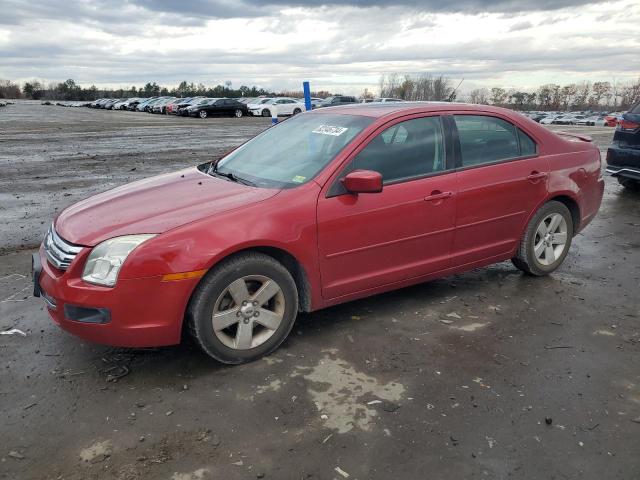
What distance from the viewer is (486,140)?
184 inches

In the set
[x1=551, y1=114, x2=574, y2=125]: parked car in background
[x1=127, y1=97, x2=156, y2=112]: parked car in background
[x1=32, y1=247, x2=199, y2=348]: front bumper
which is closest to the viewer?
[x1=32, y1=247, x2=199, y2=348]: front bumper

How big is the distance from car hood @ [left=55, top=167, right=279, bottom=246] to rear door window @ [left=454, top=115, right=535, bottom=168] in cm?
177

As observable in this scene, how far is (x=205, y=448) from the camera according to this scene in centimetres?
279

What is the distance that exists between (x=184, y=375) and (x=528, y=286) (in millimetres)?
3199

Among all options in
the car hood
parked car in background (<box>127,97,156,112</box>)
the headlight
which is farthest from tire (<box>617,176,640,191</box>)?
parked car in background (<box>127,97,156,112</box>)

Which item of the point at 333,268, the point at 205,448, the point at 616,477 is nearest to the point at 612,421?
the point at 616,477

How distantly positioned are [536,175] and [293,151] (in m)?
2.18

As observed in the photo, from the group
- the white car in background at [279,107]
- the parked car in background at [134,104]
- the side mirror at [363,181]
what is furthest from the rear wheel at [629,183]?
the parked car in background at [134,104]

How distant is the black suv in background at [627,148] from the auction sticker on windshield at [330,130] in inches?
245

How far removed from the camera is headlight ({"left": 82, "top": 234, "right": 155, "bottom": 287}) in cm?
323

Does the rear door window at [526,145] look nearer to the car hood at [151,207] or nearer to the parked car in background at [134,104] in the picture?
the car hood at [151,207]

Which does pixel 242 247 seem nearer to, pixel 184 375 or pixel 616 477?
pixel 184 375

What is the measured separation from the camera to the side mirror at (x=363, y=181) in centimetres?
369

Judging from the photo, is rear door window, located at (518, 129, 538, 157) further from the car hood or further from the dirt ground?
the car hood
